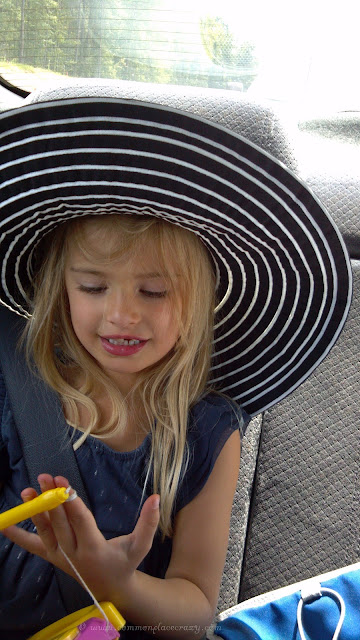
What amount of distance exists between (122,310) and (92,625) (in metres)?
0.42

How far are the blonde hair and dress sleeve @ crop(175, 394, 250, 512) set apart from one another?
0.8 inches

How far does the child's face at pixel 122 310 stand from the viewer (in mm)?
1104

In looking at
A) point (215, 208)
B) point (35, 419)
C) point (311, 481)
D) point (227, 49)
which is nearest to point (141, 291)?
point (215, 208)

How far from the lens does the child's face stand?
1.10 metres

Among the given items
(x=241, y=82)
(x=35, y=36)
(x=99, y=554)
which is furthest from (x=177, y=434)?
(x=35, y=36)

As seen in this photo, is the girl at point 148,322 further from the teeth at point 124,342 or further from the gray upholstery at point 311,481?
the gray upholstery at point 311,481

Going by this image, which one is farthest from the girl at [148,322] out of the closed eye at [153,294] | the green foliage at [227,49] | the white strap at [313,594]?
the green foliage at [227,49]

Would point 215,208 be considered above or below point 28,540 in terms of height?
above

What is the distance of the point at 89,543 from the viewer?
908 millimetres

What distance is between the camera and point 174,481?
119cm

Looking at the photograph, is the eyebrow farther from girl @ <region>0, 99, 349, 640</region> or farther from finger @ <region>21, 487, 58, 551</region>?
finger @ <region>21, 487, 58, 551</region>

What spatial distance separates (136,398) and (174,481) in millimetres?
178

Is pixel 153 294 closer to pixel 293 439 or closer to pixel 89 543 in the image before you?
pixel 89 543

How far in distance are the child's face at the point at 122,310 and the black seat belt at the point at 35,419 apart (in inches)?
5.0
